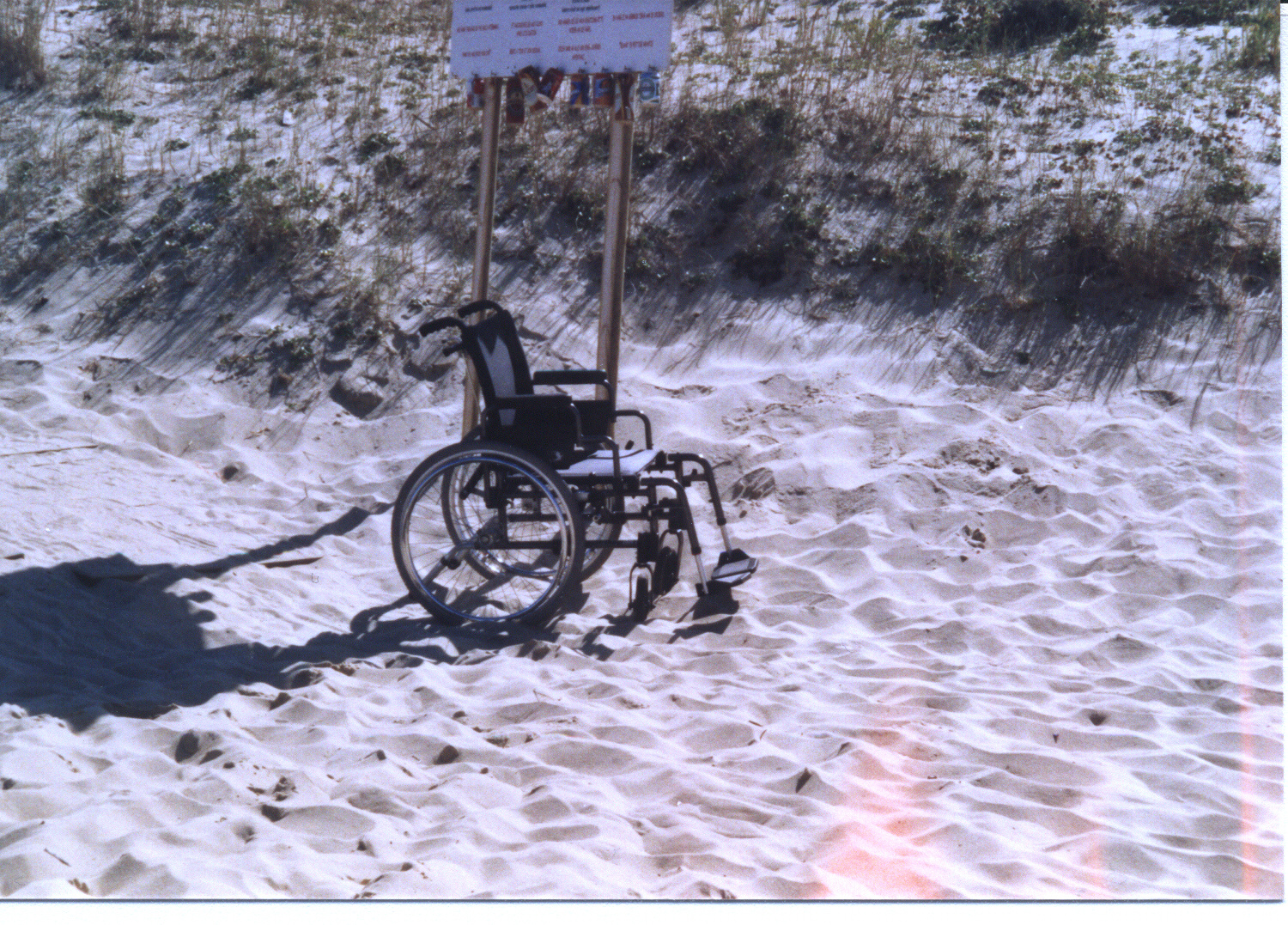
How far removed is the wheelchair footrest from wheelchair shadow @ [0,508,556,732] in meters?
0.79

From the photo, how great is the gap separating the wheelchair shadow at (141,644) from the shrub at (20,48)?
6850 millimetres

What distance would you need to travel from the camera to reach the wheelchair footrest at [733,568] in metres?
4.28

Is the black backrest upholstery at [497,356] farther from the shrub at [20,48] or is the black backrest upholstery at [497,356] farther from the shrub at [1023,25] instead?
the shrub at [20,48]

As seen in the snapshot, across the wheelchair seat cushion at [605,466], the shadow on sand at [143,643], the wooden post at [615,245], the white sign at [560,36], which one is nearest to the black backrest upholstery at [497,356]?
the wheelchair seat cushion at [605,466]

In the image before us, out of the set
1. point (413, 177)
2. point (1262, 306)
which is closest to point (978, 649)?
point (1262, 306)

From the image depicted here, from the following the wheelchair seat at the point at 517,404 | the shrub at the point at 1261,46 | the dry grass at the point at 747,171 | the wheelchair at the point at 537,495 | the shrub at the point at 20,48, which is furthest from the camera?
the shrub at the point at 20,48

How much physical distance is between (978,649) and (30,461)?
4661 millimetres

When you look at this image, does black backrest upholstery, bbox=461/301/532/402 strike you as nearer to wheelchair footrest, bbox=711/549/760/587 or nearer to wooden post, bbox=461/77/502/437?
wooden post, bbox=461/77/502/437


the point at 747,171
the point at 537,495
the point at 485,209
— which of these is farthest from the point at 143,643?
the point at 747,171

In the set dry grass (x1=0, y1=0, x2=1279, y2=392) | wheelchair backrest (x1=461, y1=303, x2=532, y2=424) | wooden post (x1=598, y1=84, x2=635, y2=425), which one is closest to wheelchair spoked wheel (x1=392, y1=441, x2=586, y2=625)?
wheelchair backrest (x1=461, y1=303, x2=532, y2=424)

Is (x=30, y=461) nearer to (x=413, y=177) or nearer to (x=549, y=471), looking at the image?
(x=549, y=471)

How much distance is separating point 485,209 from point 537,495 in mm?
1905

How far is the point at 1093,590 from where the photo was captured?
427 centimetres

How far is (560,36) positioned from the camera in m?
5.04
